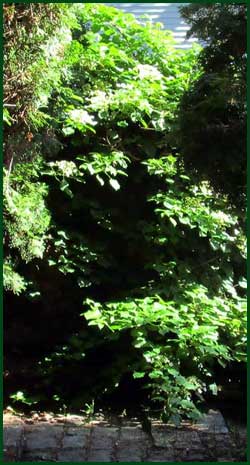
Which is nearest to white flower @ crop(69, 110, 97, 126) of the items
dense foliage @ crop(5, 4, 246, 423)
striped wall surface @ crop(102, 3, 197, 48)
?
dense foliage @ crop(5, 4, 246, 423)

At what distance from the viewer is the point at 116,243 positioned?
5.08 metres

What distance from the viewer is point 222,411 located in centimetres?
459

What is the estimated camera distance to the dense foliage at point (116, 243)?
4.32 m

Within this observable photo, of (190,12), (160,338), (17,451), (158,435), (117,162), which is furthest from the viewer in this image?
(117,162)

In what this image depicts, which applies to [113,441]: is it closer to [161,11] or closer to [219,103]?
[219,103]

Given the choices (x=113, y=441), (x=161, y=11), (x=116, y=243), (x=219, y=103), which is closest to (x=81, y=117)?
(x=116, y=243)

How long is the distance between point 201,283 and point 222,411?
1.05m

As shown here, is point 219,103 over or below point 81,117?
below

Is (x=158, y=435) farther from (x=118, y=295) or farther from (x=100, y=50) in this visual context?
(x=100, y=50)

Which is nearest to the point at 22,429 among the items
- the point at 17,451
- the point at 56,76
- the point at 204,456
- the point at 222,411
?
the point at 17,451

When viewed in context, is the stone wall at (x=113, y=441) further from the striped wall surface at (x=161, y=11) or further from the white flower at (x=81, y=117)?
the striped wall surface at (x=161, y=11)

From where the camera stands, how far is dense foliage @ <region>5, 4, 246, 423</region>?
4.32m

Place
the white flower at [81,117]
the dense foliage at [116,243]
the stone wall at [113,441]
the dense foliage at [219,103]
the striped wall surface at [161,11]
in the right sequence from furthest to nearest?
the striped wall surface at [161,11] < the white flower at [81,117] < the dense foliage at [116,243] < the stone wall at [113,441] < the dense foliage at [219,103]

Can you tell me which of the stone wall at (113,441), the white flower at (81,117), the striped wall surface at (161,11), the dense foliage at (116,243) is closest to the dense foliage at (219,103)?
the dense foliage at (116,243)
